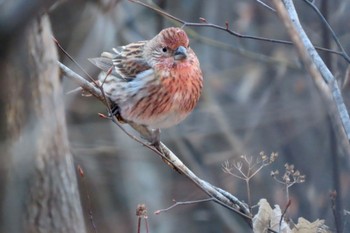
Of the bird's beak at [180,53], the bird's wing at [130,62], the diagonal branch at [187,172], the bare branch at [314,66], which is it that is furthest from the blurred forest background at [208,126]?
the bare branch at [314,66]

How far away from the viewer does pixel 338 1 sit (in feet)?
30.0

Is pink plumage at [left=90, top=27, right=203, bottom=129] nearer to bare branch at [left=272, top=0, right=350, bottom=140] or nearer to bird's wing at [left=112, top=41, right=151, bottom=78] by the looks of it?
bird's wing at [left=112, top=41, right=151, bottom=78]

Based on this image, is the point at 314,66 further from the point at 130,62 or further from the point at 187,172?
the point at 130,62

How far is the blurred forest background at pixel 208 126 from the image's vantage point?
32.7ft

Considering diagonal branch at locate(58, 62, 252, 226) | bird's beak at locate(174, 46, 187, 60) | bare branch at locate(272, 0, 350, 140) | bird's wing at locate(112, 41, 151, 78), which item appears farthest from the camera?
bird's wing at locate(112, 41, 151, 78)

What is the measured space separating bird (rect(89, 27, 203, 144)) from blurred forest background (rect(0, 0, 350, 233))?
365 cm

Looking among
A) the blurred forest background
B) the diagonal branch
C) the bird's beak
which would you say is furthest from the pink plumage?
the blurred forest background

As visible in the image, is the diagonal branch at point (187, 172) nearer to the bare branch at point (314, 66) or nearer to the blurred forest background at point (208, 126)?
the bare branch at point (314, 66)

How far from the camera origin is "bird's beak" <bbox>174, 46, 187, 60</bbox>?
5.71 metres

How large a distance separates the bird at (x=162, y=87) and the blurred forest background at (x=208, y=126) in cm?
365

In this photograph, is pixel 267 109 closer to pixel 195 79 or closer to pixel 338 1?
pixel 338 1

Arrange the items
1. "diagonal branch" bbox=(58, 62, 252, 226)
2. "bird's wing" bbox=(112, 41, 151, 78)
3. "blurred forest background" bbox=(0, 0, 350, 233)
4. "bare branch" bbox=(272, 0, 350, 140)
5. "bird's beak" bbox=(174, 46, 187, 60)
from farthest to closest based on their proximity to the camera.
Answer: "blurred forest background" bbox=(0, 0, 350, 233) → "bird's wing" bbox=(112, 41, 151, 78) → "bird's beak" bbox=(174, 46, 187, 60) → "diagonal branch" bbox=(58, 62, 252, 226) → "bare branch" bbox=(272, 0, 350, 140)

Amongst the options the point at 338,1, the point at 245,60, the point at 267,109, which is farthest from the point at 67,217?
the point at 245,60

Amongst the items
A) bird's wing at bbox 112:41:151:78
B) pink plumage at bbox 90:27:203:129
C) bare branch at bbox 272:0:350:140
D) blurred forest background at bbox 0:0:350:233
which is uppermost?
blurred forest background at bbox 0:0:350:233
